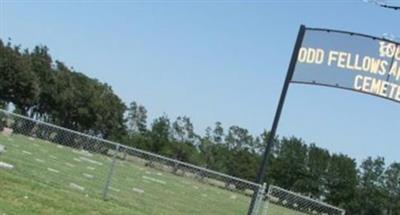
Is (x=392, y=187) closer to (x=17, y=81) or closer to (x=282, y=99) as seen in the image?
(x=17, y=81)

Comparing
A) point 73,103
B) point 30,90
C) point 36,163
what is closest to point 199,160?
point 73,103

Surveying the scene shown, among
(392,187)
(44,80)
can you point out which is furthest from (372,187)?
(44,80)

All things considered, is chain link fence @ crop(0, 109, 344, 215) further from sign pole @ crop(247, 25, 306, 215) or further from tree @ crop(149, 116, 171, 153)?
tree @ crop(149, 116, 171, 153)

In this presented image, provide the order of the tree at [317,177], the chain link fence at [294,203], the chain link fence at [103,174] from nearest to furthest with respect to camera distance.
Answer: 1. the chain link fence at [294,203]
2. the chain link fence at [103,174]
3. the tree at [317,177]

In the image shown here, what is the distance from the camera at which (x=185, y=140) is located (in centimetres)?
9269

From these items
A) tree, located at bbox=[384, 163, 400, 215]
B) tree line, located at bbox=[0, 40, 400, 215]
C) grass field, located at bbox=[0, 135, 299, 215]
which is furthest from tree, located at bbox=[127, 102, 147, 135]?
grass field, located at bbox=[0, 135, 299, 215]

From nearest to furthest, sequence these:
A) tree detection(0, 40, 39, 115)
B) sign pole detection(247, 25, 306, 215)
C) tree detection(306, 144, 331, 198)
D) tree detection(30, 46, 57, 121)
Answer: sign pole detection(247, 25, 306, 215), tree detection(0, 40, 39, 115), tree detection(30, 46, 57, 121), tree detection(306, 144, 331, 198)

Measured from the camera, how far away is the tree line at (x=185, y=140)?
6488 cm

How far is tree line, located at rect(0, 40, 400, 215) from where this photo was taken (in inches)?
2554

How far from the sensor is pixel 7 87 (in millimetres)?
62344

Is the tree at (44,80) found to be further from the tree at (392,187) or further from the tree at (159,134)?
the tree at (392,187)

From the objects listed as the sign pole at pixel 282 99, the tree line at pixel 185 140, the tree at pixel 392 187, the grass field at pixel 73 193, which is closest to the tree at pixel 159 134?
the tree line at pixel 185 140

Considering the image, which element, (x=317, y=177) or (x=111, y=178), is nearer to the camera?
(x=111, y=178)

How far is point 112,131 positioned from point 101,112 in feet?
12.7
